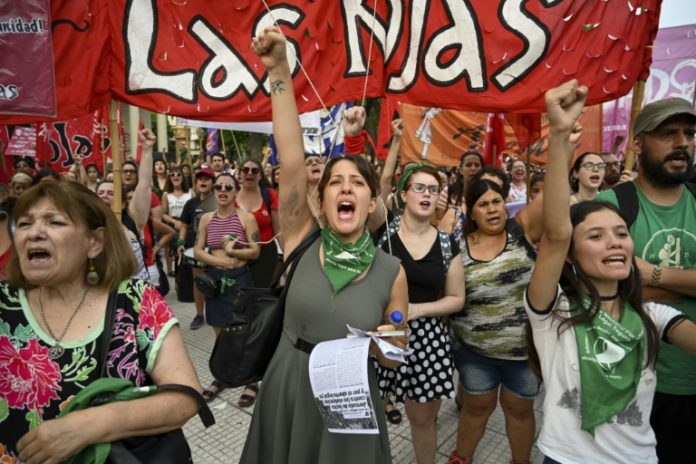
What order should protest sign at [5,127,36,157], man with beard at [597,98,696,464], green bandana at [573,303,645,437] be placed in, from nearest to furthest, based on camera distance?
green bandana at [573,303,645,437] → man with beard at [597,98,696,464] → protest sign at [5,127,36,157]

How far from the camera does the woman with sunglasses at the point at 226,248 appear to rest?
3.91m

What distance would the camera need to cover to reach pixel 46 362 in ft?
4.28

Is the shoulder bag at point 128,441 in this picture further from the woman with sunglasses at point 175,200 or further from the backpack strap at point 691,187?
the woman with sunglasses at point 175,200

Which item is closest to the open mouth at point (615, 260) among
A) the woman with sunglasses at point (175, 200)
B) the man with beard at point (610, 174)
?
the man with beard at point (610, 174)

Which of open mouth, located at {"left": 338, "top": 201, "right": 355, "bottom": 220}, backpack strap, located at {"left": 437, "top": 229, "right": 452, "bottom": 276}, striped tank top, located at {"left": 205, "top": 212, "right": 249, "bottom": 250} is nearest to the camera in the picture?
open mouth, located at {"left": 338, "top": 201, "right": 355, "bottom": 220}

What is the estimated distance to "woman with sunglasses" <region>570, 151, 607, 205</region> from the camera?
392 centimetres

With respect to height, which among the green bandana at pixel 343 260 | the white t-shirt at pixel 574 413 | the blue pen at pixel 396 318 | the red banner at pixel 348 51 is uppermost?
the red banner at pixel 348 51

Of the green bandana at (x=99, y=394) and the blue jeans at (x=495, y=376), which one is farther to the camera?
the blue jeans at (x=495, y=376)

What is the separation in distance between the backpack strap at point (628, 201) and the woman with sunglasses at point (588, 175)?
185cm

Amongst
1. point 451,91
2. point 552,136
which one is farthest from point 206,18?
point 552,136

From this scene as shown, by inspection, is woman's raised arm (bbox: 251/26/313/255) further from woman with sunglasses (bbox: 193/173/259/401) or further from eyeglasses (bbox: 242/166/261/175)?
eyeglasses (bbox: 242/166/261/175)

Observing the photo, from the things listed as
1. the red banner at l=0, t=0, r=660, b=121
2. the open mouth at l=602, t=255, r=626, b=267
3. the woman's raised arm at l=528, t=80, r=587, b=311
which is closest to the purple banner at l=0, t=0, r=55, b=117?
the red banner at l=0, t=0, r=660, b=121

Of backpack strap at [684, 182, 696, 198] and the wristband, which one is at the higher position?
the wristband

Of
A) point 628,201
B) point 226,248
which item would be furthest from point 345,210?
point 226,248
